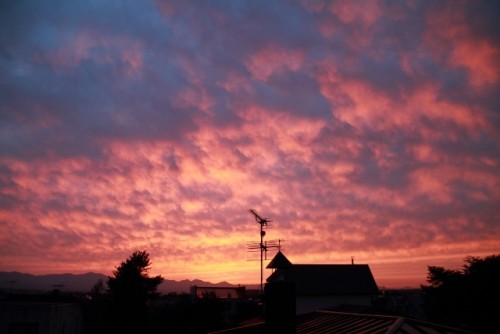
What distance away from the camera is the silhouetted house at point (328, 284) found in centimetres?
4828

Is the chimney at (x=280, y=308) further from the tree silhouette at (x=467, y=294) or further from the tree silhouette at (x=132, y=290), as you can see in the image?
the tree silhouette at (x=132, y=290)

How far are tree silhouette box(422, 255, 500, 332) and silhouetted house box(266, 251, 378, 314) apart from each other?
8686 millimetres

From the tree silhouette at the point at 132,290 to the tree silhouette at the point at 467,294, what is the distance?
1533 inches

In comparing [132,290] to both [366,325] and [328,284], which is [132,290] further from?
[366,325]

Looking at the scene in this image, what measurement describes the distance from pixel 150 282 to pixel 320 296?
2564 centimetres

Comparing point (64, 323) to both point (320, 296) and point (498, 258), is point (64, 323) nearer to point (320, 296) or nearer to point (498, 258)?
point (320, 296)

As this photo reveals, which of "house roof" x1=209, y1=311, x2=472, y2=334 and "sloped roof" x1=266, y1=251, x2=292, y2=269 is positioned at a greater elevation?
"sloped roof" x1=266, y1=251, x2=292, y2=269

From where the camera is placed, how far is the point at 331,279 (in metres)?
52.0

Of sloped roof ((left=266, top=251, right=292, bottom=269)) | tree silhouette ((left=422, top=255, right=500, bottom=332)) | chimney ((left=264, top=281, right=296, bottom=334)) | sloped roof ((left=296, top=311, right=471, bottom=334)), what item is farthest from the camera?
sloped roof ((left=266, top=251, right=292, bottom=269))

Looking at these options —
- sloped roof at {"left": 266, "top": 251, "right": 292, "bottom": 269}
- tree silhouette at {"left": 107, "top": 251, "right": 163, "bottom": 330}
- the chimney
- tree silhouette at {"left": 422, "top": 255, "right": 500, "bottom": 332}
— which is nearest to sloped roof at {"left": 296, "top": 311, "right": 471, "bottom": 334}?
the chimney

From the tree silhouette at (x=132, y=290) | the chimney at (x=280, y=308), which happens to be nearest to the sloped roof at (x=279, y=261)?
the tree silhouette at (x=132, y=290)

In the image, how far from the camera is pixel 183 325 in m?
50.5

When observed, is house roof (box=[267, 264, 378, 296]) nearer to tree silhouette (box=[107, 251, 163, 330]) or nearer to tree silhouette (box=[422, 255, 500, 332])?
tree silhouette (box=[422, 255, 500, 332])

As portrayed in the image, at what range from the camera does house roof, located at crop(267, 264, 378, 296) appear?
163 ft
